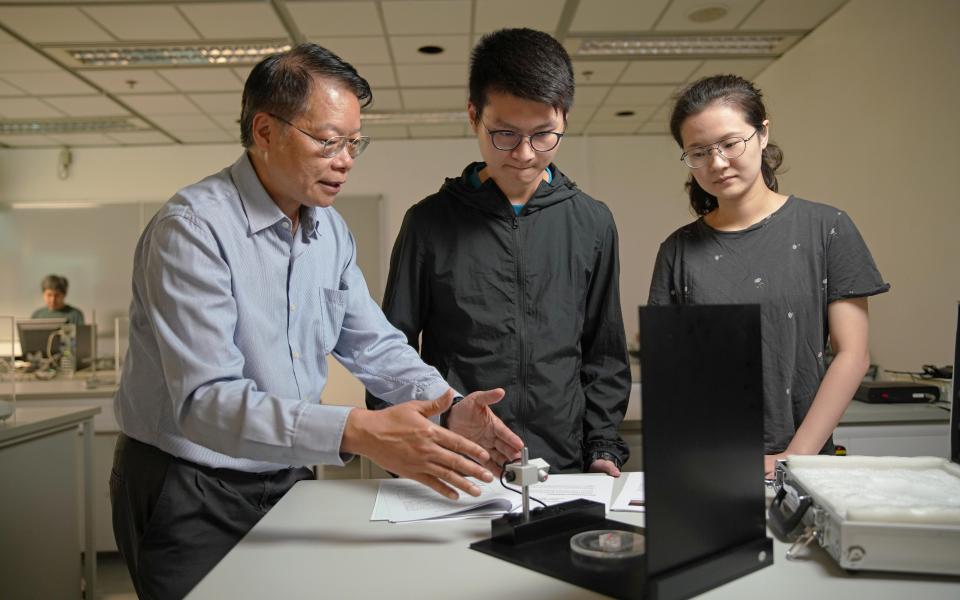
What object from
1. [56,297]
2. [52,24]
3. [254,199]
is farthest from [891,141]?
[56,297]

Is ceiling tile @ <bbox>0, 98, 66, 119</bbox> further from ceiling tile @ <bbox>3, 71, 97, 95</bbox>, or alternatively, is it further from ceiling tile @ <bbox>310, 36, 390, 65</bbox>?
ceiling tile @ <bbox>310, 36, 390, 65</bbox>

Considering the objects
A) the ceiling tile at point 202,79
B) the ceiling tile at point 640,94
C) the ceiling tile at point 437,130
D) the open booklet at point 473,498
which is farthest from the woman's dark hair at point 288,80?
the ceiling tile at point 437,130

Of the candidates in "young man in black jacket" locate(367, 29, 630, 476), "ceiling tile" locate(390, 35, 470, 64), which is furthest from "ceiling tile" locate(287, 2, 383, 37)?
"young man in black jacket" locate(367, 29, 630, 476)

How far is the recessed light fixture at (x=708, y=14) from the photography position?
4.23 meters

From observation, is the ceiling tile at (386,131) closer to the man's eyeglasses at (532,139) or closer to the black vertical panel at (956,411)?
the man's eyeglasses at (532,139)

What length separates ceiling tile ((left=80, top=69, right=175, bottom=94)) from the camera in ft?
16.8

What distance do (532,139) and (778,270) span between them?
0.60 metres

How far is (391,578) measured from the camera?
92cm

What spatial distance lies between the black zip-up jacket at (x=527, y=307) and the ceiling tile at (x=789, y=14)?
3214 mm

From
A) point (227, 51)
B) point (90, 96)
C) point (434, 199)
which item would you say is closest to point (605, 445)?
point (434, 199)

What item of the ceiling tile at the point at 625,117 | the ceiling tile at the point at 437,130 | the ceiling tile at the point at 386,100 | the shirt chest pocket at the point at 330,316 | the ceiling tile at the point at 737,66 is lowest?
the shirt chest pocket at the point at 330,316

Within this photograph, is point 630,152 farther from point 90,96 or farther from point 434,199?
point 434,199

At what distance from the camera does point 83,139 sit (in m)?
6.95

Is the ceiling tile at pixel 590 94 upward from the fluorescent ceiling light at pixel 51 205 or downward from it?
upward
